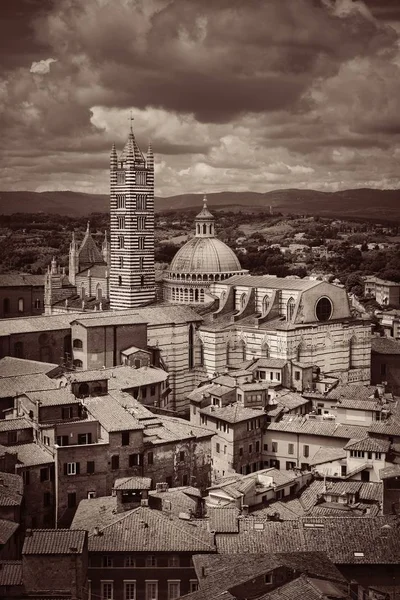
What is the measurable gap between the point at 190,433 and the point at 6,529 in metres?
9.87

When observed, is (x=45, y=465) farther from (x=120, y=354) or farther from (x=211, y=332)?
(x=211, y=332)

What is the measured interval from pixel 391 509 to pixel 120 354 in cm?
1842

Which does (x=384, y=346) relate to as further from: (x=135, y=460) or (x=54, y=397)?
(x=54, y=397)

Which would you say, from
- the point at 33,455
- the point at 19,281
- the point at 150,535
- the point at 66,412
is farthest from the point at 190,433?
the point at 19,281

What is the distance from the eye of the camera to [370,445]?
3481cm

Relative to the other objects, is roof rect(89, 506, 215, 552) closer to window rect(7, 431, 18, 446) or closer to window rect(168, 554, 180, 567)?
window rect(168, 554, 180, 567)

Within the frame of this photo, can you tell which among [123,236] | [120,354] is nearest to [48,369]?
[120,354]

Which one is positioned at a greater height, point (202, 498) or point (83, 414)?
point (83, 414)

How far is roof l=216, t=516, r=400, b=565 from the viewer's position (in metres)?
25.5

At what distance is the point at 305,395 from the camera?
4362 centimetres

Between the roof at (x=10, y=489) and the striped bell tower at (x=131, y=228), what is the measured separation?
2525 centimetres

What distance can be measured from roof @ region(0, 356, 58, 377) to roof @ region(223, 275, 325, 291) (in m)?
13.9

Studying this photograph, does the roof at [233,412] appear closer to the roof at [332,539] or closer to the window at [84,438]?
the window at [84,438]

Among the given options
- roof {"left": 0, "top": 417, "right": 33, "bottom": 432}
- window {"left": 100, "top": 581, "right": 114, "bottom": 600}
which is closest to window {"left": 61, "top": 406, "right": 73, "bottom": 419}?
roof {"left": 0, "top": 417, "right": 33, "bottom": 432}
